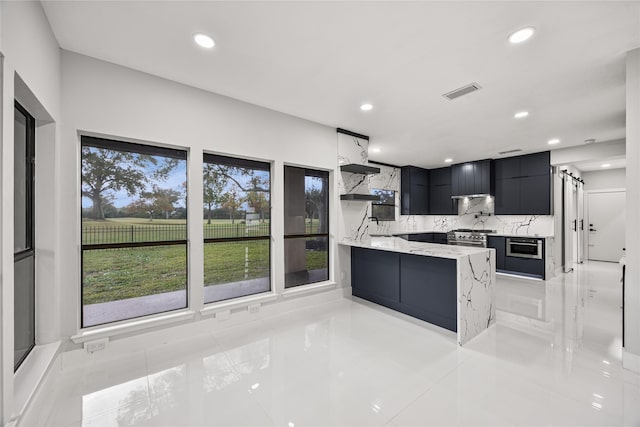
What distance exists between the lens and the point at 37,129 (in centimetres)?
212

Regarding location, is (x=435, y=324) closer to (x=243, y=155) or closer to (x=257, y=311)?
(x=257, y=311)

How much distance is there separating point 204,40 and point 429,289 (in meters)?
3.39

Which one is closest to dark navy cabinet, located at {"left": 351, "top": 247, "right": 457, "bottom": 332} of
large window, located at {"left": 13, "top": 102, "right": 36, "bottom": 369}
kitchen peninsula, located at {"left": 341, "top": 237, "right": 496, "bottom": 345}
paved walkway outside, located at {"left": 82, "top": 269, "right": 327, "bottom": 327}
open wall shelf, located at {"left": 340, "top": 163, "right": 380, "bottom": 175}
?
kitchen peninsula, located at {"left": 341, "top": 237, "right": 496, "bottom": 345}

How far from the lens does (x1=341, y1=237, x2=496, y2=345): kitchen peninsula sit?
2875 millimetres

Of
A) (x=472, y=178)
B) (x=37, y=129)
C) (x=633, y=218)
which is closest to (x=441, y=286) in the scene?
(x=633, y=218)

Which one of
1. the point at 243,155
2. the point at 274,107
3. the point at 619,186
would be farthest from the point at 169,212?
the point at 619,186

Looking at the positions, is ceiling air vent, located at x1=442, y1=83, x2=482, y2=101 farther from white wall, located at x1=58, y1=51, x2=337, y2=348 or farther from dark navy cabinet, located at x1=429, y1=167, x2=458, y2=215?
dark navy cabinet, located at x1=429, y1=167, x2=458, y2=215

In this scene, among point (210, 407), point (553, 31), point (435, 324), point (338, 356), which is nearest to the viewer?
point (210, 407)

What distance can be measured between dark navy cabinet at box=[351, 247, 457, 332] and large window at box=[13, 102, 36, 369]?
3569 millimetres

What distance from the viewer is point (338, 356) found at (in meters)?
2.52

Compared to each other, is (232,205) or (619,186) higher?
(619,186)

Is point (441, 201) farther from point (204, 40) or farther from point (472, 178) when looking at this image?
point (204, 40)

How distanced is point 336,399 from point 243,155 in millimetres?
2698

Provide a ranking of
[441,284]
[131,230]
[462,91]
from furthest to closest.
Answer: [441,284] → [462,91] → [131,230]
